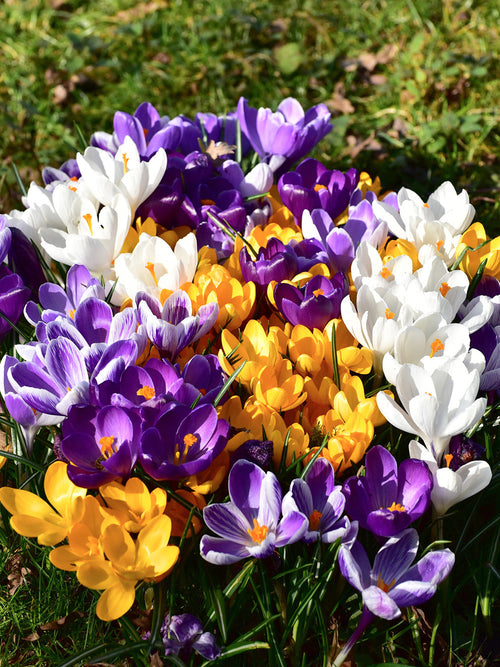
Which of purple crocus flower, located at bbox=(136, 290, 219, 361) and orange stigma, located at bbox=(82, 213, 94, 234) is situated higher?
orange stigma, located at bbox=(82, 213, 94, 234)

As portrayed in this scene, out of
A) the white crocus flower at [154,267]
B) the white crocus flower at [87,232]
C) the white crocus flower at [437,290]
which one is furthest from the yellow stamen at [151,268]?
the white crocus flower at [437,290]

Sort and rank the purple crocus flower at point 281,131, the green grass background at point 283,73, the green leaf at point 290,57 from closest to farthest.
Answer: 1. the purple crocus flower at point 281,131
2. the green grass background at point 283,73
3. the green leaf at point 290,57

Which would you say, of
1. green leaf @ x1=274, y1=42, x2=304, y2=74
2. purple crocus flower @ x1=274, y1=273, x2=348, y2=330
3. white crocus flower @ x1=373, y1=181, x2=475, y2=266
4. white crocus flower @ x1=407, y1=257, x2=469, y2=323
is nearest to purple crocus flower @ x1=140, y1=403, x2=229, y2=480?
purple crocus flower @ x1=274, y1=273, x2=348, y2=330

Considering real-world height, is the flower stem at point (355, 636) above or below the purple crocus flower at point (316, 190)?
below

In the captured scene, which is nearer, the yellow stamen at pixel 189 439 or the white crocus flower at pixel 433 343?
the yellow stamen at pixel 189 439

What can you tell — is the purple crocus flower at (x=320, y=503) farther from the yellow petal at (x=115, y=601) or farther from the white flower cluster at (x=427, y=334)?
the yellow petal at (x=115, y=601)

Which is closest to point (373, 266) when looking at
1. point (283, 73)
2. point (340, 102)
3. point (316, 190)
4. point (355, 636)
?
point (316, 190)

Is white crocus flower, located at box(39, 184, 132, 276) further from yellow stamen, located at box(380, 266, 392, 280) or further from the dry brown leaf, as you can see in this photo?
the dry brown leaf

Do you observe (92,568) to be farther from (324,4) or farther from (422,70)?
(324,4)
